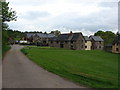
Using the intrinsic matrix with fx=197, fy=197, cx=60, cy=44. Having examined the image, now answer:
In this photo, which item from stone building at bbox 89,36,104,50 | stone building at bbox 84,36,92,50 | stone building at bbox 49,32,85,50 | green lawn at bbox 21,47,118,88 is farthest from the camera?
stone building at bbox 89,36,104,50

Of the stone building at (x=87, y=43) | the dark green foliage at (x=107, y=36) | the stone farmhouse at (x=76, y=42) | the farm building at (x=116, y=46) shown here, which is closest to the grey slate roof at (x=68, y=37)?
the stone farmhouse at (x=76, y=42)

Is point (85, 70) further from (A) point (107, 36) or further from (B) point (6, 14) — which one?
(A) point (107, 36)

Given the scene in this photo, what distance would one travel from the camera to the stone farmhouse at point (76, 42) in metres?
83.2

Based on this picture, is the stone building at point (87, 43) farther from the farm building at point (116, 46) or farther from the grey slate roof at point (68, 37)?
the farm building at point (116, 46)

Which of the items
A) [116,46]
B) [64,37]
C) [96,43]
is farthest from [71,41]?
[116,46]

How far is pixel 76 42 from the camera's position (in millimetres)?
82375

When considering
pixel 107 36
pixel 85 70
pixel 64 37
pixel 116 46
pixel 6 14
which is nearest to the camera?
pixel 85 70

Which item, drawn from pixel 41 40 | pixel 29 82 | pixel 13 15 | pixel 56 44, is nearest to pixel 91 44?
pixel 56 44

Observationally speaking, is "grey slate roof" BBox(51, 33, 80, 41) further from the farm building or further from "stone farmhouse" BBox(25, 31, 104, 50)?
the farm building

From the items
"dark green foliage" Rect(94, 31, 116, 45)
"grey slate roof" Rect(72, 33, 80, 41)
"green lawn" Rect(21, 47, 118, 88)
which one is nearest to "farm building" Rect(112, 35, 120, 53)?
"grey slate roof" Rect(72, 33, 80, 41)

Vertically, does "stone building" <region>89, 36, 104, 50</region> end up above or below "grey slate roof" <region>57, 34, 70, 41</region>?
below

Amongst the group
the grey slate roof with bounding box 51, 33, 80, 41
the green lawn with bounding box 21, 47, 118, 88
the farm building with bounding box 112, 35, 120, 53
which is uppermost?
the grey slate roof with bounding box 51, 33, 80, 41

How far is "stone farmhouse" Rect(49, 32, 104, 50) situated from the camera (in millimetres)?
83250

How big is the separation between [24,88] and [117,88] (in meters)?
5.59
